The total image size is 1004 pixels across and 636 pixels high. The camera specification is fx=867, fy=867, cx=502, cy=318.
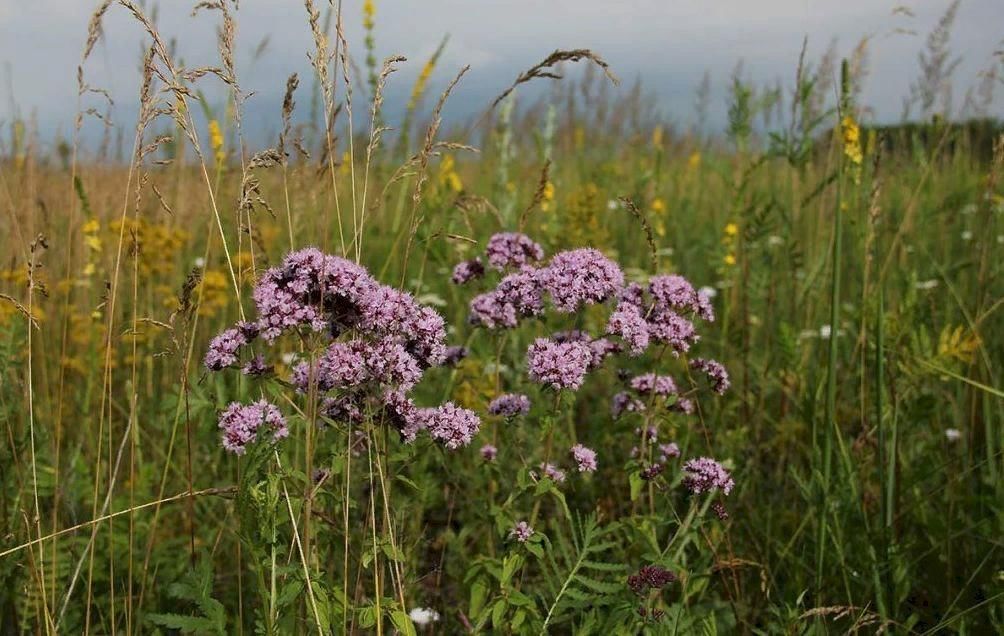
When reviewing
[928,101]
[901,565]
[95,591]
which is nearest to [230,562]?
[95,591]

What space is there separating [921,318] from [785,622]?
6.36ft

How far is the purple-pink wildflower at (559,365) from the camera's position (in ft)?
6.22

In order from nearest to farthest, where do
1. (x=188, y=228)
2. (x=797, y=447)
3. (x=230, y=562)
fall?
1. (x=230, y=562)
2. (x=797, y=447)
3. (x=188, y=228)

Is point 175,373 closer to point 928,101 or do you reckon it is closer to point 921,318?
point 921,318

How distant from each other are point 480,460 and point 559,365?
89 cm

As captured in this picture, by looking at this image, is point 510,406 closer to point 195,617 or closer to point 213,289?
point 195,617

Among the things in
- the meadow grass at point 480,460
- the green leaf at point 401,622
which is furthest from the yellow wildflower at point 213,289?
the green leaf at point 401,622

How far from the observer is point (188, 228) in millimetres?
6410

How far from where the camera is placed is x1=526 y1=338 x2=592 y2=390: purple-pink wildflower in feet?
6.22

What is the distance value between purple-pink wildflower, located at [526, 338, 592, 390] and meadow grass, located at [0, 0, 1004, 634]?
0.12 metres

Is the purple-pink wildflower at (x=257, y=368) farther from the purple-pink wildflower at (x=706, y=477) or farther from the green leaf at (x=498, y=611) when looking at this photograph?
the purple-pink wildflower at (x=706, y=477)

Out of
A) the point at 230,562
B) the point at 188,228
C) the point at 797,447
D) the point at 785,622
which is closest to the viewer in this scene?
the point at 785,622

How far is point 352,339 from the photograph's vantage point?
1.84m

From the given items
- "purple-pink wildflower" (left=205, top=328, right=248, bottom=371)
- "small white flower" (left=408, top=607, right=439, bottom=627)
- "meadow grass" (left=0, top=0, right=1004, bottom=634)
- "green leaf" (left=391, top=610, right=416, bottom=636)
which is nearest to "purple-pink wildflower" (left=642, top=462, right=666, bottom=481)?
"meadow grass" (left=0, top=0, right=1004, bottom=634)
